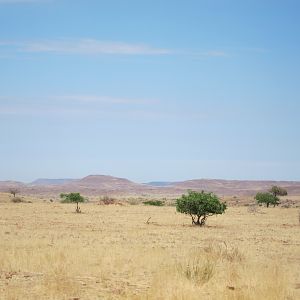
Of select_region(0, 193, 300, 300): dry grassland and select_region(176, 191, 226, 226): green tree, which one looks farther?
select_region(176, 191, 226, 226): green tree

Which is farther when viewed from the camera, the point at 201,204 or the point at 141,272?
the point at 201,204

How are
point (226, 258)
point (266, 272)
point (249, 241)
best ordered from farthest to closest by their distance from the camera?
point (249, 241)
point (226, 258)
point (266, 272)

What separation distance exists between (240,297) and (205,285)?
1.93 metres

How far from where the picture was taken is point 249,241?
25.7 m

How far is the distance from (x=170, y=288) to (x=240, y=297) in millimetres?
1619

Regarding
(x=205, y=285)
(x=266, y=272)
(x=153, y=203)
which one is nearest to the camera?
(x=205, y=285)

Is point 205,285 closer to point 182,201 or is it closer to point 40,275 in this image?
point 40,275

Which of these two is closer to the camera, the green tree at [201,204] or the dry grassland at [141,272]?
the dry grassland at [141,272]

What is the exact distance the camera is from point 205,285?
40.4ft

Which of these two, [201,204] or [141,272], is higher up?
[201,204]

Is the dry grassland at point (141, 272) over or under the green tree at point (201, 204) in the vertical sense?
under

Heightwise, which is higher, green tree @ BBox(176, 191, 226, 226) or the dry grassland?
green tree @ BBox(176, 191, 226, 226)

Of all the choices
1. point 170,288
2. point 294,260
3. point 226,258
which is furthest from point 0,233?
point 170,288

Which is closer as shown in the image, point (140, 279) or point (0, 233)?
point (140, 279)
